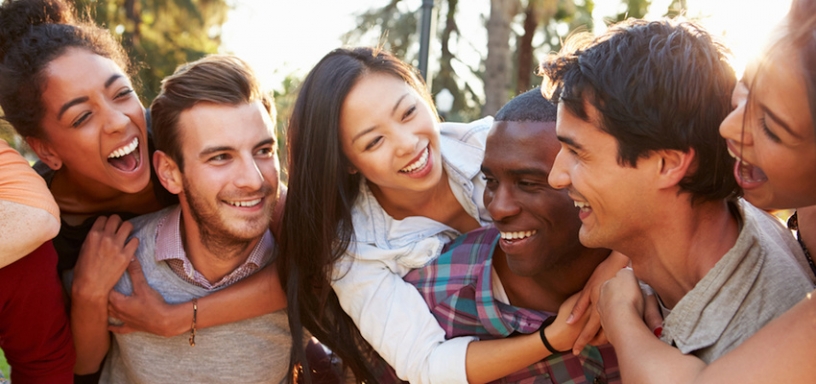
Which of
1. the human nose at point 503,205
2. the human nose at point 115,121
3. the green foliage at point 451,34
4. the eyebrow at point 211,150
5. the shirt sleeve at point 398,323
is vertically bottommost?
the green foliage at point 451,34

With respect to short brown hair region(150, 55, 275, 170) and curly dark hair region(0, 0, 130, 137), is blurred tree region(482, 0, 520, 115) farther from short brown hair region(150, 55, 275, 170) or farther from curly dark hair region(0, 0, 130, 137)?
curly dark hair region(0, 0, 130, 137)

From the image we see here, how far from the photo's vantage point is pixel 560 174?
2723mm

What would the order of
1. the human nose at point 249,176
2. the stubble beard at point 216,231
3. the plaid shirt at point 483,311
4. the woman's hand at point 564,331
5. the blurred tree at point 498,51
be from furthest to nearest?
the blurred tree at point 498,51
the stubble beard at point 216,231
the human nose at point 249,176
the plaid shirt at point 483,311
the woman's hand at point 564,331

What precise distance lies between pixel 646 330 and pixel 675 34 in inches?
40.5

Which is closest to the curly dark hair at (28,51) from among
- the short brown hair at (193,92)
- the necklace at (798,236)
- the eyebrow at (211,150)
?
the short brown hair at (193,92)

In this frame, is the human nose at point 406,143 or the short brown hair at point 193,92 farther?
the short brown hair at point 193,92

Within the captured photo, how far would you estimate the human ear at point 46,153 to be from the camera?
3.72 meters

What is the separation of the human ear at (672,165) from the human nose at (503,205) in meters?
0.67

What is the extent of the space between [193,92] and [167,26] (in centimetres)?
1669

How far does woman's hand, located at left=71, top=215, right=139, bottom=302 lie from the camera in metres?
3.63

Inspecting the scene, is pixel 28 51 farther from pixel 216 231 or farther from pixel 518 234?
pixel 518 234

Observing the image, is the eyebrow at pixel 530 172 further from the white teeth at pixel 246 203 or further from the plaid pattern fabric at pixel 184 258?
the plaid pattern fabric at pixel 184 258

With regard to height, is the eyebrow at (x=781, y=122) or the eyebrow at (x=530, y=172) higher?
the eyebrow at (x=781, y=122)

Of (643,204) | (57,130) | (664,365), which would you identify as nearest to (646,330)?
(664,365)
